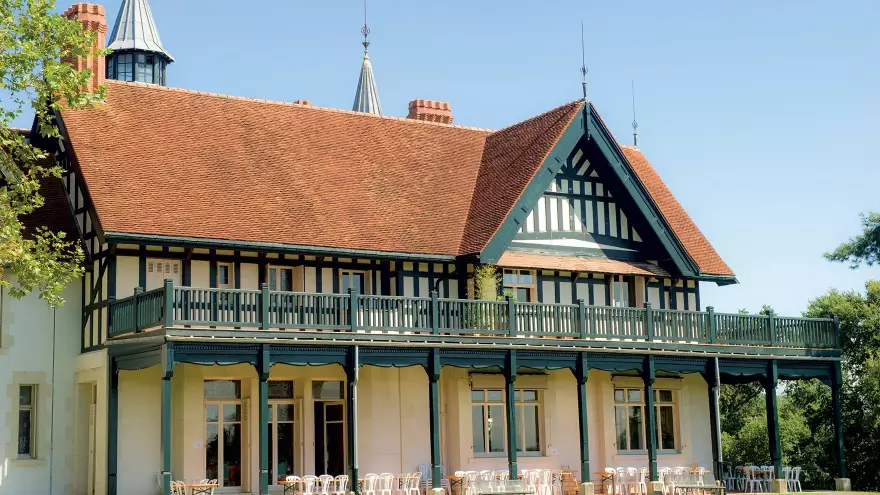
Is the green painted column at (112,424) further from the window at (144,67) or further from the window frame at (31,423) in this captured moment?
the window at (144,67)

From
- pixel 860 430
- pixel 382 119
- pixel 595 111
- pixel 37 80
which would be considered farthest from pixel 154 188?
pixel 860 430

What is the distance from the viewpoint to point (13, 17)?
1025 inches

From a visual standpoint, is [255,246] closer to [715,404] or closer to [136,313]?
[136,313]

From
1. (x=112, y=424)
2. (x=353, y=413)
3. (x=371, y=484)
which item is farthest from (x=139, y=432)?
(x=371, y=484)

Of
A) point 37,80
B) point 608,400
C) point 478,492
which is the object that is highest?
point 37,80

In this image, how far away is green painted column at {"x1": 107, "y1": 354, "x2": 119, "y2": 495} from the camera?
2683cm

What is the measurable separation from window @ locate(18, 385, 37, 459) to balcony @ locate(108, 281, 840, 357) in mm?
2963

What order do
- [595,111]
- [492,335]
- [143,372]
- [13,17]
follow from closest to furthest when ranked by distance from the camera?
1. [13,17]
2. [143,372]
3. [492,335]
4. [595,111]

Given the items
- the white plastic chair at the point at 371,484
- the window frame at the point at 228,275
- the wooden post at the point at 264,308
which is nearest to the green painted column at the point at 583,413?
the white plastic chair at the point at 371,484

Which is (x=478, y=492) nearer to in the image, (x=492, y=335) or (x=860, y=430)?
(x=492, y=335)

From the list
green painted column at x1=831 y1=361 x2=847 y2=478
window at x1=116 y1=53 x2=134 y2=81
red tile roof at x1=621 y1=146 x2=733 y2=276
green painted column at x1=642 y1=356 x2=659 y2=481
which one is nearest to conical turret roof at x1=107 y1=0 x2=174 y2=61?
window at x1=116 y1=53 x2=134 y2=81

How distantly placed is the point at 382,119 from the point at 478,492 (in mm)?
12858

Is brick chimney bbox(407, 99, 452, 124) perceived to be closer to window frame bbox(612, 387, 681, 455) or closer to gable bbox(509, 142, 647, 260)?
gable bbox(509, 142, 647, 260)

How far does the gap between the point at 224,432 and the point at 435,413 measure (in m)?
4.78
